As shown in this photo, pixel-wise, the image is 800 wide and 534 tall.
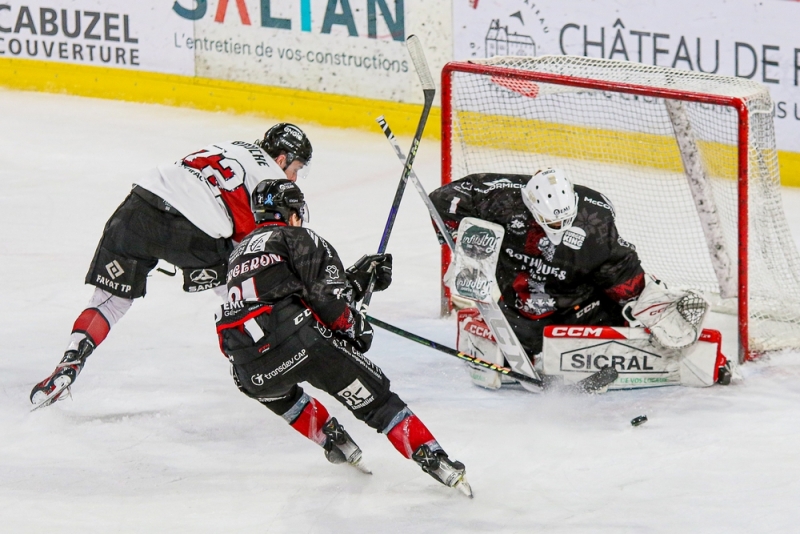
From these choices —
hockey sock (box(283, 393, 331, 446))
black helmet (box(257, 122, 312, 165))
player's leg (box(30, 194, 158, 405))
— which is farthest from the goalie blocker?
player's leg (box(30, 194, 158, 405))

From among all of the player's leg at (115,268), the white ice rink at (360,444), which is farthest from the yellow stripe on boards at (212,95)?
the player's leg at (115,268)

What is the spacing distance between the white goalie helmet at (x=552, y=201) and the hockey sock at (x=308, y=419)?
3.47 feet

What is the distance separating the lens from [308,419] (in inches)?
145

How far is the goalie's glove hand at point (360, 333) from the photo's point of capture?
356 centimetres

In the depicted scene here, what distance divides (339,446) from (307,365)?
0.39 meters

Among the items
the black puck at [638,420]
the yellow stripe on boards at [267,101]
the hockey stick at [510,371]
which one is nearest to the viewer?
the black puck at [638,420]

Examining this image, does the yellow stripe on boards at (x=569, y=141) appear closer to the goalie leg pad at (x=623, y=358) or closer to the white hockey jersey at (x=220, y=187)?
the goalie leg pad at (x=623, y=358)

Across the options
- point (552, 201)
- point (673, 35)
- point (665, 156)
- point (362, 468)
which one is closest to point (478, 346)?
point (552, 201)

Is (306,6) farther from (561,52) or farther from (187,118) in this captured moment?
(561,52)

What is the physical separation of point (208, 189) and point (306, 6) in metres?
3.66

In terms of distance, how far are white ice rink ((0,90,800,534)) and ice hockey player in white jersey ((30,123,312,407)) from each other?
1.16ft

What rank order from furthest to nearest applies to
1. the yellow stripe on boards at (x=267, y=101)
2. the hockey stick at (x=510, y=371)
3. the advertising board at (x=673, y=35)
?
1. the advertising board at (x=673, y=35)
2. the yellow stripe on boards at (x=267, y=101)
3. the hockey stick at (x=510, y=371)

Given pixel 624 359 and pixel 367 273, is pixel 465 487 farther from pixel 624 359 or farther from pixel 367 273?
pixel 624 359

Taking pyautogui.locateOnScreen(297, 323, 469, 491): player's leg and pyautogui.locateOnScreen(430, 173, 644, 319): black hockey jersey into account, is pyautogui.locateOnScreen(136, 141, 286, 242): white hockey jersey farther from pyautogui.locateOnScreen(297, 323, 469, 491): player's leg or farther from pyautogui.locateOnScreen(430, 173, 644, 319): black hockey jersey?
pyautogui.locateOnScreen(297, 323, 469, 491): player's leg
